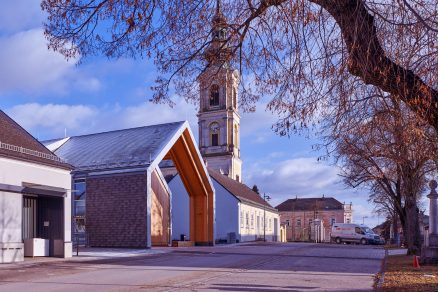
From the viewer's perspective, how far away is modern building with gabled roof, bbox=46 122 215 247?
32.4 metres

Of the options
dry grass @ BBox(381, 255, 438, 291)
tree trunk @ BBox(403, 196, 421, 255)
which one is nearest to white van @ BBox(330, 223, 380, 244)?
tree trunk @ BBox(403, 196, 421, 255)

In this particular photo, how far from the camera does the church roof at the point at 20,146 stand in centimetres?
2245

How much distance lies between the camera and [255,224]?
61.3 meters

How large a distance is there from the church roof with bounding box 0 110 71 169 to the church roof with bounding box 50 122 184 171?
7.88 metres

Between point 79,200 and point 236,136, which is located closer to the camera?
point 79,200

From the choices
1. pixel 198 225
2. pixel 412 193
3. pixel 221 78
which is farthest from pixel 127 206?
pixel 221 78

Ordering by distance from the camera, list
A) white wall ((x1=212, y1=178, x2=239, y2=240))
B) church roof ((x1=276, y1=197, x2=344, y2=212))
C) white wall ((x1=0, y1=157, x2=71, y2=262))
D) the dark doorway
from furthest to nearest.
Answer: church roof ((x1=276, y1=197, x2=344, y2=212)) → white wall ((x1=212, y1=178, x2=239, y2=240)) → the dark doorway → white wall ((x1=0, y1=157, x2=71, y2=262))

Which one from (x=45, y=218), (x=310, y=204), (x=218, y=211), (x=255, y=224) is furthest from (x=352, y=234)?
(x=310, y=204)

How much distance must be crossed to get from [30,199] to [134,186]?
870 cm

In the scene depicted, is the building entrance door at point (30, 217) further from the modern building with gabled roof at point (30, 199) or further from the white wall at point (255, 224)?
the white wall at point (255, 224)

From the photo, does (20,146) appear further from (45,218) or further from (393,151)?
(393,151)

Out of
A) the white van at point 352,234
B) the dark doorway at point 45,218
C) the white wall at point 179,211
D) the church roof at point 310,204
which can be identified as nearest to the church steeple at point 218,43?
the dark doorway at point 45,218

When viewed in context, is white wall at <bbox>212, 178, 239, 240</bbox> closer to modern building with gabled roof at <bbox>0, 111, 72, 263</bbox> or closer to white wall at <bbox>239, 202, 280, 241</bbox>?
white wall at <bbox>239, 202, 280, 241</bbox>

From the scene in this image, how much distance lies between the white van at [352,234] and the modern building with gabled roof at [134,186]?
25.5 m
